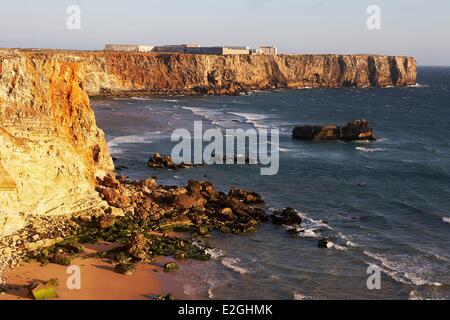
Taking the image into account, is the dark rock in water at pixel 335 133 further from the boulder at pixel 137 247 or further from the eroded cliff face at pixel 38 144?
the boulder at pixel 137 247

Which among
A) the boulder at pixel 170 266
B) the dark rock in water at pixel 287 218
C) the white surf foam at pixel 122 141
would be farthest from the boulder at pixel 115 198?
the white surf foam at pixel 122 141

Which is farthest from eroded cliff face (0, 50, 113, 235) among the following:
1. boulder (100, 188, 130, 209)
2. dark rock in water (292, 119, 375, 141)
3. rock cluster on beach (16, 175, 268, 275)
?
dark rock in water (292, 119, 375, 141)

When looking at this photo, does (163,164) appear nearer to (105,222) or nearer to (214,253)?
(105,222)

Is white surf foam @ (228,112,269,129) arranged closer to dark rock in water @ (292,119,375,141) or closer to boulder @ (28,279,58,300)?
dark rock in water @ (292,119,375,141)

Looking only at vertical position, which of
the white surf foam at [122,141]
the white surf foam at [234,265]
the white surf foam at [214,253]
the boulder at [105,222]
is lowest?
the white surf foam at [234,265]

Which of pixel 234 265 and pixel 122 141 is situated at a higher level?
pixel 122 141

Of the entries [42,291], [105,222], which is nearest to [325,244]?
[105,222]

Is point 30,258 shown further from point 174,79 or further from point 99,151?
point 174,79
